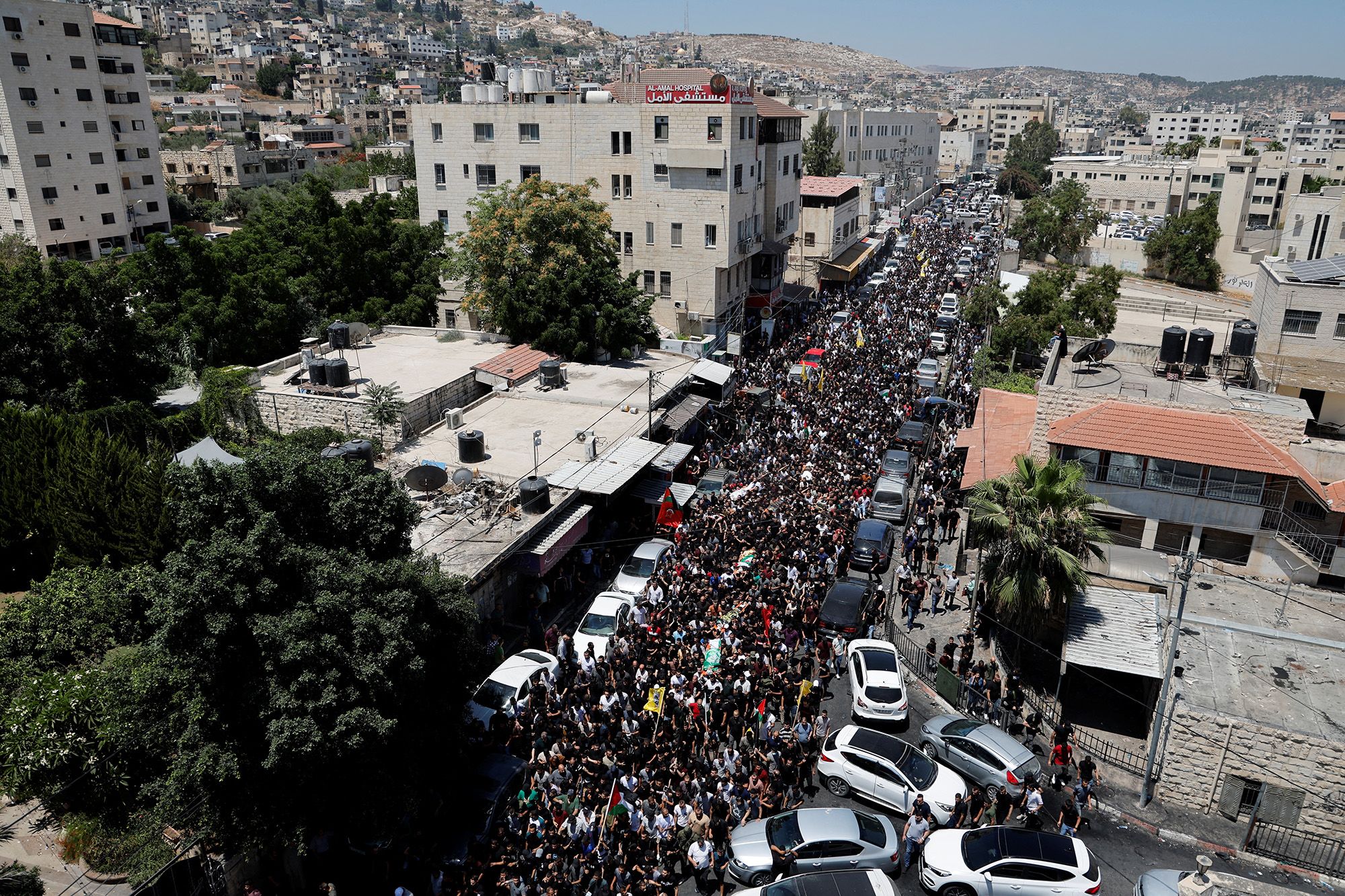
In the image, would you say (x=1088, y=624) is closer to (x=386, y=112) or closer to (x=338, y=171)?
(x=338, y=171)

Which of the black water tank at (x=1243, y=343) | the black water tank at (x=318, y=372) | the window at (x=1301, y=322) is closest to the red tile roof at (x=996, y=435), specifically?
the black water tank at (x=1243, y=343)

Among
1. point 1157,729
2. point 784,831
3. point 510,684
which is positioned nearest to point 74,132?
point 510,684

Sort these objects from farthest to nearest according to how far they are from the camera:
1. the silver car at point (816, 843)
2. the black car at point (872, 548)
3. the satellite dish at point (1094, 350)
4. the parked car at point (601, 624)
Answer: the satellite dish at point (1094, 350), the black car at point (872, 548), the parked car at point (601, 624), the silver car at point (816, 843)

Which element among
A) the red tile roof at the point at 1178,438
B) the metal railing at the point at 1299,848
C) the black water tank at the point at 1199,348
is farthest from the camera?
the black water tank at the point at 1199,348

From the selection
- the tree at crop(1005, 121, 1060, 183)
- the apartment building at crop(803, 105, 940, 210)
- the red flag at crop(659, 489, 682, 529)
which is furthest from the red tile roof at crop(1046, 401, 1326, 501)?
the tree at crop(1005, 121, 1060, 183)

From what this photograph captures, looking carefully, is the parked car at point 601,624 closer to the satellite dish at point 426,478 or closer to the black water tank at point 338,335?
the satellite dish at point 426,478

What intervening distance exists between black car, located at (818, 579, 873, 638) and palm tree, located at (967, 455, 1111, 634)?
3.30 m

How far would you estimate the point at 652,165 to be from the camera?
1544 inches

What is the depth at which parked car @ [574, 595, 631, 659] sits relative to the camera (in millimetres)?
18609

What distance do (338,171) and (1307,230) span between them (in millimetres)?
82817

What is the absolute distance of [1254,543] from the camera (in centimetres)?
1908

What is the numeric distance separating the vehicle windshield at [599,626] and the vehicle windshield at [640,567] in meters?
2.31

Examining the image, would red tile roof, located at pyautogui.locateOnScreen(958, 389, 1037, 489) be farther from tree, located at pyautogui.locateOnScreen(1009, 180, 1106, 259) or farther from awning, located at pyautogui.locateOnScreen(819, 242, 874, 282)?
tree, located at pyautogui.locateOnScreen(1009, 180, 1106, 259)

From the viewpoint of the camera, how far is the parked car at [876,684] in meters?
16.7
